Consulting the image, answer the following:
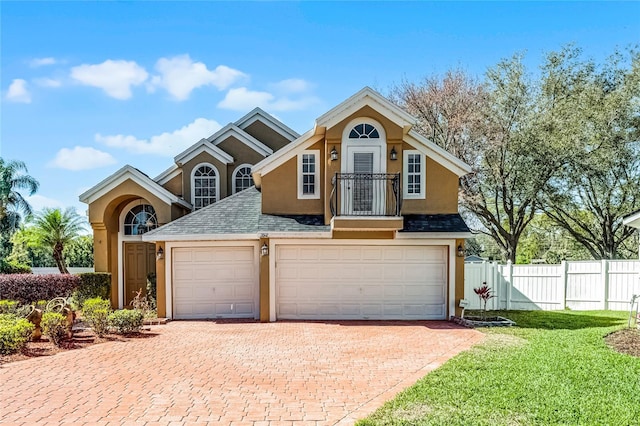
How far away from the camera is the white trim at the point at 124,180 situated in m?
16.1

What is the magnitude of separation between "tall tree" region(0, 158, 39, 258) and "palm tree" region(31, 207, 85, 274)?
10.2 m

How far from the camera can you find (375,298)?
45.6 feet

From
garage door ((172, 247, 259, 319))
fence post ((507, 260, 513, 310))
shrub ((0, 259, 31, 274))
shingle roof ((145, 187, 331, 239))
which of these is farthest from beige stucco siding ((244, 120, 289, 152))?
shrub ((0, 259, 31, 274))

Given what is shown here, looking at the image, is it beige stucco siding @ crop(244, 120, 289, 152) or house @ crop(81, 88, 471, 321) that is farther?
beige stucco siding @ crop(244, 120, 289, 152)

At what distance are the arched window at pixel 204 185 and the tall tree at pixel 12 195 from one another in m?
18.3

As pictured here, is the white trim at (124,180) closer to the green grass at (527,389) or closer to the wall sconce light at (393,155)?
the wall sconce light at (393,155)

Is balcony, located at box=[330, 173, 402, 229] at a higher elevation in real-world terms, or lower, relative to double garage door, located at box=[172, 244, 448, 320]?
higher

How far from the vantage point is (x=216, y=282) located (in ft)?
46.2

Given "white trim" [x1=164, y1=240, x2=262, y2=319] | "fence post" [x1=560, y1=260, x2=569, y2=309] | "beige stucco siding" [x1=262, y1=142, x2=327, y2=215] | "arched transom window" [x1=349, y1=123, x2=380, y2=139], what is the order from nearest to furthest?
"arched transom window" [x1=349, y1=123, x2=380, y2=139] → "white trim" [x1=164, y1=240, x2=262, y2=319] → "beige stucco siding" [x1=262, y1=142, x2=327, y2=215] → "fence post" [x1=560, y1=260, x2=569, y2=309]

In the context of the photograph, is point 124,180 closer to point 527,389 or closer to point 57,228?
point 57,228

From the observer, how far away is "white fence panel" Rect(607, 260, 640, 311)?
49.8ft

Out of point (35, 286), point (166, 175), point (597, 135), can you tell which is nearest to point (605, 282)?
point (597, 135)

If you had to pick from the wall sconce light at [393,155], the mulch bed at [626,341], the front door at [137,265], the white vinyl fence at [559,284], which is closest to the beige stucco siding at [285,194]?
the wall sconce light at [393,155]

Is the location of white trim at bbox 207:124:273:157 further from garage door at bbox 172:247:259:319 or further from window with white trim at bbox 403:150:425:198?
window with white trim at bbox 403:150:425:198
